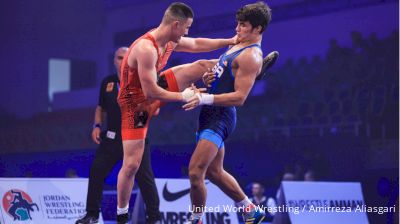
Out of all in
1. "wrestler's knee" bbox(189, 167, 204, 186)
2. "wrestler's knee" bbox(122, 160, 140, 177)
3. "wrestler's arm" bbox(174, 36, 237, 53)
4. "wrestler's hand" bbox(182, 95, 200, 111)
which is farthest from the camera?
"wrestler's arm" bbox(174, 36, 237, 53)

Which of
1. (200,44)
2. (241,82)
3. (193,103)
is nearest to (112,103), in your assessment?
(200,44)

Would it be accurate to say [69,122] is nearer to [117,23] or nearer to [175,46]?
[117,23]

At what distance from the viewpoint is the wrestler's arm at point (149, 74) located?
4.00m

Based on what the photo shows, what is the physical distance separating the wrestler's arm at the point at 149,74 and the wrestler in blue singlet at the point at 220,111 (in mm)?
303

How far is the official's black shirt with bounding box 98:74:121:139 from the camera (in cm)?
502

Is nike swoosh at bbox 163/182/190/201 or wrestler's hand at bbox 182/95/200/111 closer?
wrestler's hand at bbox 182/95/200/111

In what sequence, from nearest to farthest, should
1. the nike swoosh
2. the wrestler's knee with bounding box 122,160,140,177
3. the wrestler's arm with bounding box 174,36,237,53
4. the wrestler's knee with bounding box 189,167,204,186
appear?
the wrestler's knee with bounding box 189,167,204,186
the wrestler's knee with bounding box 122,160,140,177
the wrestler's arm with bounding box 174,36,237,53
the nike swoosh

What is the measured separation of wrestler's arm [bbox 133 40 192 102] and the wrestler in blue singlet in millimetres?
303

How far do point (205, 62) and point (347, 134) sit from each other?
244 inches

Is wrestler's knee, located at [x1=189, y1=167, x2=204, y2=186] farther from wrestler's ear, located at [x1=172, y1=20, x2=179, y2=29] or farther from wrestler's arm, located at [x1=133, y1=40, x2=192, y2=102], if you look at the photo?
wrestler's ear, located at [x1=172, y1=20, x2=179, y2=29]

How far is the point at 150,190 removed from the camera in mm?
4754

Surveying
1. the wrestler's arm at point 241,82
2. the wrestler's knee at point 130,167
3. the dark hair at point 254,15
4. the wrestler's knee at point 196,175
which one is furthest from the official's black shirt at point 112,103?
the dark hair at point 254,15

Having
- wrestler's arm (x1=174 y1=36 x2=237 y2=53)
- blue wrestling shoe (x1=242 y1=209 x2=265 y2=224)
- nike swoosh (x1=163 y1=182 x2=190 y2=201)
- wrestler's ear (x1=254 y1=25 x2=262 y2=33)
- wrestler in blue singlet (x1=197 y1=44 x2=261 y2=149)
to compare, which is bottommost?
nike swoosh (x1=163 y1=182 x2=190 y2=201)

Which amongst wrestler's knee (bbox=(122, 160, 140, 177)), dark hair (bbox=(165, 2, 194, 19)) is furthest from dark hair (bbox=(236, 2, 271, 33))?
wrestler's knee (bbox=(122, 160, 140, 177))
